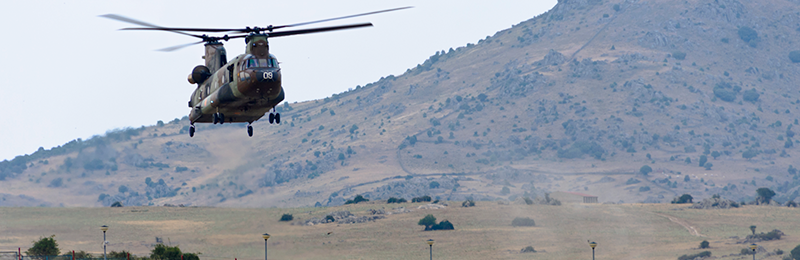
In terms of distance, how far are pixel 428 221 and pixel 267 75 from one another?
77464 millimetres

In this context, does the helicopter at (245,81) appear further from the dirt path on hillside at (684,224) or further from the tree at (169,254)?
the dirt path on hillside at (684,224)

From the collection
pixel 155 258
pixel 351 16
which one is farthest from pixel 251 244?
pixel 351 16

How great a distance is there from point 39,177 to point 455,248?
97.2 m

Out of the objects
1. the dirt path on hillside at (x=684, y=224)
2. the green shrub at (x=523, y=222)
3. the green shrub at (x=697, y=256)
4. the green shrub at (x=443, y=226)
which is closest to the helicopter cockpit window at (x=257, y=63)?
Result: the green shrub at (x=697, y=256)

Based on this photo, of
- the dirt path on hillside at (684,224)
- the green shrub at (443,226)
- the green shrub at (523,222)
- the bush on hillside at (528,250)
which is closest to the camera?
the bush on hillside at (528,250)

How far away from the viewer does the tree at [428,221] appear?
378ft

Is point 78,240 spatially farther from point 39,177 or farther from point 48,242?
point 39,177

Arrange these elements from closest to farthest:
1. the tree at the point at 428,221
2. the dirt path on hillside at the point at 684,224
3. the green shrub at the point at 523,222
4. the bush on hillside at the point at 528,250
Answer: the bush on hillside at the point at 528,250 → the dirt path on hillside at the point at 684,224 → the tree at the point at 428,221 → the green shrub at the point at 523,222

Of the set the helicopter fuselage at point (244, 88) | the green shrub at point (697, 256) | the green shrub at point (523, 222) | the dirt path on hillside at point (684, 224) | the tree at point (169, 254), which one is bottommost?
the green shrub at point (697, 256)

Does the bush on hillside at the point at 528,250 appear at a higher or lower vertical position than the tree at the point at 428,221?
lower

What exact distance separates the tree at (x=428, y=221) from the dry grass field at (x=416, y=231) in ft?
3.25

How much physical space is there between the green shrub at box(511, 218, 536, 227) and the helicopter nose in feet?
274

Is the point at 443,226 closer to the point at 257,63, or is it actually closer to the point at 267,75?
the point at 257,63

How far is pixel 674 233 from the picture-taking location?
112 metres
